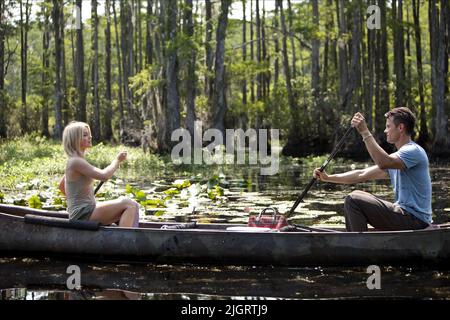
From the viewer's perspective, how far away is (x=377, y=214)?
7676 millimetres

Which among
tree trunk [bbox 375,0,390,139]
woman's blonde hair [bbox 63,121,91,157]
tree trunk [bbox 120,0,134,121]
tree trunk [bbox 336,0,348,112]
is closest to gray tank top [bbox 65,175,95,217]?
woman's blonde hair [bbox 63,121,91,157]

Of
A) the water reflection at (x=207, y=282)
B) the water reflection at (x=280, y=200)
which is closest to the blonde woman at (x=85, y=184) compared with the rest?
the water reflection at (x=207, y=282)

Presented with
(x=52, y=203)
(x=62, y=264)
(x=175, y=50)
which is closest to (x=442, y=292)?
(x=62, y=264)

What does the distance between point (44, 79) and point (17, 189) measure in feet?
90.6

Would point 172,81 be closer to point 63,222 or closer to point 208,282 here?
point 63,222

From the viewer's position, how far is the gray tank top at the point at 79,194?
787cm

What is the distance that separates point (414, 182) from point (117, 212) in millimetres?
3113

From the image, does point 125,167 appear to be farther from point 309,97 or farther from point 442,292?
point 442,292

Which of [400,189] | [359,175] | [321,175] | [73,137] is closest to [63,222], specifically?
[73,137]

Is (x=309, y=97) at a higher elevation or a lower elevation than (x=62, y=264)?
higher

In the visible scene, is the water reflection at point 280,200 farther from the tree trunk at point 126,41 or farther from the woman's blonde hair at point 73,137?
the tree trunk at point 126,41

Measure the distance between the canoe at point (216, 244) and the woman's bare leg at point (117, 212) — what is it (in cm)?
14

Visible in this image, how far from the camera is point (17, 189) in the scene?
14.6 m

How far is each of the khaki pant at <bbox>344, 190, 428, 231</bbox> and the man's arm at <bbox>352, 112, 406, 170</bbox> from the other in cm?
43
